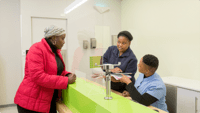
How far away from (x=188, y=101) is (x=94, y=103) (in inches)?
56.4

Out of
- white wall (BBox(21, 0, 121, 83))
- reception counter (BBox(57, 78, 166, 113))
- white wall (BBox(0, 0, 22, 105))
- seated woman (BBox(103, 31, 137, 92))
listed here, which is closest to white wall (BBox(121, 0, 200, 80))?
white wall (BBox(21, 0, 121, 83))

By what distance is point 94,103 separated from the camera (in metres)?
0.94

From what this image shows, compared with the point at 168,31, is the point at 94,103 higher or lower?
lower

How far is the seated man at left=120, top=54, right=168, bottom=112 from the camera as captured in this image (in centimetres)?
114

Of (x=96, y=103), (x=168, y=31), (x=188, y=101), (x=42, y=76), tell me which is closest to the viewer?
(x=96, y=103)

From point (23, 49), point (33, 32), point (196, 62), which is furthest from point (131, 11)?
point (23, 49)

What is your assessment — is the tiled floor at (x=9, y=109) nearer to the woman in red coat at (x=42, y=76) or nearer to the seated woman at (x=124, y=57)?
the woman in red coat at (x=42, y=76)

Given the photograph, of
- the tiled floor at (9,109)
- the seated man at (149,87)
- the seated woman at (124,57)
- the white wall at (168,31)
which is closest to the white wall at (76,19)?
the white wall at (168,31)

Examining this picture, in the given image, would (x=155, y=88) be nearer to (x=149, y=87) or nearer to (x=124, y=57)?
(x=149, y=87)

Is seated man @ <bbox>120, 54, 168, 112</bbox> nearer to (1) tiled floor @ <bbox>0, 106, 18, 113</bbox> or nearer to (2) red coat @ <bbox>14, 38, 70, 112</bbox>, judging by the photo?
(2) red coat @ <bbox>14, 38, 70, 112</bbox>

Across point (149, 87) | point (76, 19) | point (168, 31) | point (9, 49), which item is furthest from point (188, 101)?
point (9, 49)

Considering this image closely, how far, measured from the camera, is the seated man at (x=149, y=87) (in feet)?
3.74

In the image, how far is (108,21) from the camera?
277cm

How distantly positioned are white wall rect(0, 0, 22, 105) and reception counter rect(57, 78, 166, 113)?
2.55m
